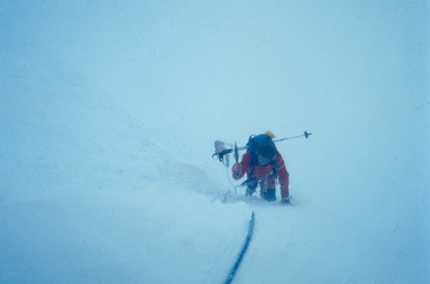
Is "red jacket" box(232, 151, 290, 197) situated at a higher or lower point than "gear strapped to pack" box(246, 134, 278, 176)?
lower

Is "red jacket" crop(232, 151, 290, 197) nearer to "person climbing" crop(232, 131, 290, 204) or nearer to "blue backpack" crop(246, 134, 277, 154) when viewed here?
"person climbing" crop(232, 131, 290, 204)

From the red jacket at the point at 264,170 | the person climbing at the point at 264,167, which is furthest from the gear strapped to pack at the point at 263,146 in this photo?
the red jacket at the point at 264,170

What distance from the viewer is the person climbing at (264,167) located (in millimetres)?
5477

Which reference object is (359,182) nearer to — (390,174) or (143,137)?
(390,174)

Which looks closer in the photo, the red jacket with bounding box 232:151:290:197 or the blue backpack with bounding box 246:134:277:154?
the blue backpack with bounding box 246:134:277:154

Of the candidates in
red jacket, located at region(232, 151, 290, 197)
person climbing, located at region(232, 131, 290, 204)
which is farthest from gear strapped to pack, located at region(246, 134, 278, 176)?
red jacket, located at region(232, 151, 290, 197)

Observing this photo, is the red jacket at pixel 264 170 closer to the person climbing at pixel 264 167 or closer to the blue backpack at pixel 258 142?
the person climbing at pixel 264 167

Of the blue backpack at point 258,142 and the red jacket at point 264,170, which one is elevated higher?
the blue backpack at point 258,142

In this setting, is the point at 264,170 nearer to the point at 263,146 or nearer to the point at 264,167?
the point at 264,167

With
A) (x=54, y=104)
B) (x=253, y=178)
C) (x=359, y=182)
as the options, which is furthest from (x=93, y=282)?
(x=359, y=182)

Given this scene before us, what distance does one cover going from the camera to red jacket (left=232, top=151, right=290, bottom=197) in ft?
18.3

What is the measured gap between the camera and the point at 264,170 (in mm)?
5852

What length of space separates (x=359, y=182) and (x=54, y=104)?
1006 inches

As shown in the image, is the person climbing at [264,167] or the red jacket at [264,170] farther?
the red jacket at [264,170]
